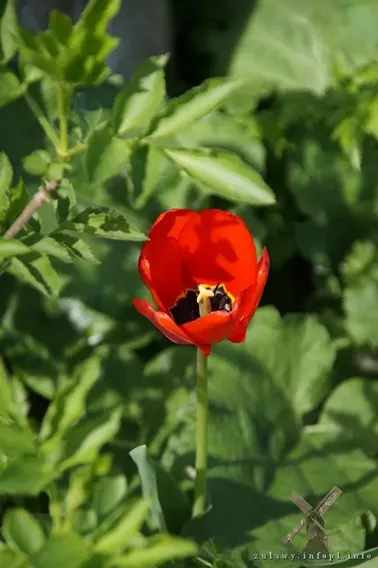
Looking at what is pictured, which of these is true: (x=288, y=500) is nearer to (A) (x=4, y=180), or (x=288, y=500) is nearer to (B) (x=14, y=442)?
(B) (x=14, y=442)

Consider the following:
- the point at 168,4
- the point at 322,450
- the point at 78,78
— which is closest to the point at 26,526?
the point at 78,78

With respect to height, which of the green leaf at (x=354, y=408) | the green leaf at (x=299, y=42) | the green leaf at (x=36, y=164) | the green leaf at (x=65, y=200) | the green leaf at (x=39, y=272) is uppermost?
the green leaf at (x=36, y=164)

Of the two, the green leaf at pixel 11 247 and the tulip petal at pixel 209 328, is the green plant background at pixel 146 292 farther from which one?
the tulip petal at pixel 209 328

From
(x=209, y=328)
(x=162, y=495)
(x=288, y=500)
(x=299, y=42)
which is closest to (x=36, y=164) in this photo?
(x=209, y=328)

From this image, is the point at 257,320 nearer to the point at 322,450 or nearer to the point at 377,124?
the point at 322,450

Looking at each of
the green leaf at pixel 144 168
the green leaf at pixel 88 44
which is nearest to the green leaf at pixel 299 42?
the green leaf at pixel 144 168
